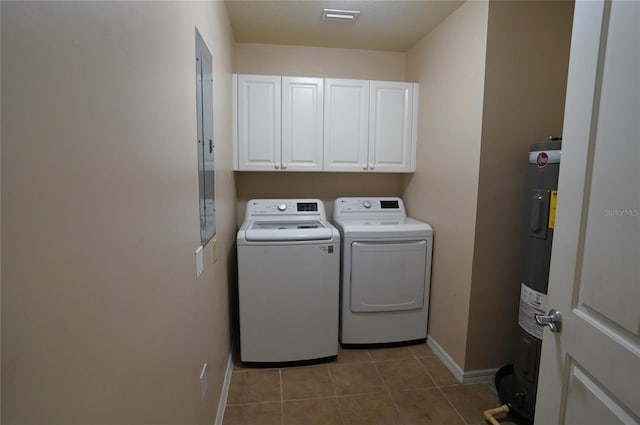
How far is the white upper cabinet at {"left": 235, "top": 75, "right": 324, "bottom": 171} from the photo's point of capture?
8.46 feet

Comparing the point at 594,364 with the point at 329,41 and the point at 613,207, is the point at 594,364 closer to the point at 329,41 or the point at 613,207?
the point at 613,207

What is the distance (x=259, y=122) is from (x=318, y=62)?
809 millimetres

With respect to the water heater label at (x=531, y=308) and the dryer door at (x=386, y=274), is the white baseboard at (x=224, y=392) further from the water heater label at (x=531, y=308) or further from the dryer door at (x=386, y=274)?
the water heater label at (x=531, y=308)

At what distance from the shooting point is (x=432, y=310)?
8.41ft

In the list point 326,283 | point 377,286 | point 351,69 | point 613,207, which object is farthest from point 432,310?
point 351,69

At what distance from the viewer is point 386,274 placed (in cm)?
248

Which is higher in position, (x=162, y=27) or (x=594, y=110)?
(x=162, y=27)

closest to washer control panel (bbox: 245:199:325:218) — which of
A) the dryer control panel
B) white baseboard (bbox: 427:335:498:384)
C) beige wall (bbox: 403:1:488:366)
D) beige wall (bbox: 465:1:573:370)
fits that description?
the dryer control panel

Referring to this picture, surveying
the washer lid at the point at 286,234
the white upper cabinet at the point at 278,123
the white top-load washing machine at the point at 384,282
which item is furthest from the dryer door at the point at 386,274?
the white upper cabinet at the point at 278,123

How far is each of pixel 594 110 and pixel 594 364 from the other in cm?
70

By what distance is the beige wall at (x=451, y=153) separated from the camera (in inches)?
79.6

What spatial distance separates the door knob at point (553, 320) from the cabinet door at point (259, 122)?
206cm

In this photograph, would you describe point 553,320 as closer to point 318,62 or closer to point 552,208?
point 552,208

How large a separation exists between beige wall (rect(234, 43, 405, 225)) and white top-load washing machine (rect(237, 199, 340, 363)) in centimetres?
69
